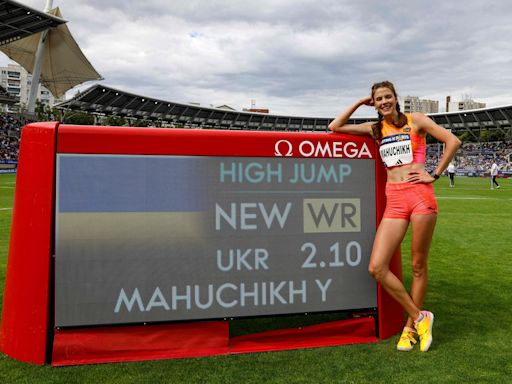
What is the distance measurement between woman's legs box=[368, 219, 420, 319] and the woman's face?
2.51 feet

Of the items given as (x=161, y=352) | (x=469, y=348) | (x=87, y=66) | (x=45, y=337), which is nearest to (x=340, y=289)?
(x=469, y=348)

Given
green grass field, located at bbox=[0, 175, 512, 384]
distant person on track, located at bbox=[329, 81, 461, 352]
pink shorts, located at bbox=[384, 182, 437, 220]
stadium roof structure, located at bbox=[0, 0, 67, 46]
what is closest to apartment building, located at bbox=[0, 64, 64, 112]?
stadium roof structure, located at bbox=[0, 0, 67, 46]

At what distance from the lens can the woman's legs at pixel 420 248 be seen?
109 inches

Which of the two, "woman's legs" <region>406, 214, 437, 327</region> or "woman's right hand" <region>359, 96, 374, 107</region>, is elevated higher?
"woman's right hand" <region>359, 96, 374, 107</region>

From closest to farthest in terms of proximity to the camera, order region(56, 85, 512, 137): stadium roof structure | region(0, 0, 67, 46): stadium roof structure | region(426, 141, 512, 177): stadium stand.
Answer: region(0, 0, 67, 46): stadium roof structure
region(426, 141, 512, 177): stadium stand
region(56, 85, 512, 137): stadium roof structure

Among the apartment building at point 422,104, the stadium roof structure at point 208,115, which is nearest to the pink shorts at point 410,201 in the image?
the stadium roof structure at point 208,115

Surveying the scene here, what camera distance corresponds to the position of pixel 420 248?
2.87 m

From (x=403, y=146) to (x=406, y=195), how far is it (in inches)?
13.3

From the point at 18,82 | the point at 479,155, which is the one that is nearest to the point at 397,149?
the point at 479,155

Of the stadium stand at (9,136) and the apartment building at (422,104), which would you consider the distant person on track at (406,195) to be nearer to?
the stadium stand at (9,136)

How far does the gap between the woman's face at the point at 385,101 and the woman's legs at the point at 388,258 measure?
2.51ft

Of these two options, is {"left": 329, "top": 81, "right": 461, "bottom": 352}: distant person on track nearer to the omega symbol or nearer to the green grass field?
the green grass field

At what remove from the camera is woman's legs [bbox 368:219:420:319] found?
2.85 m

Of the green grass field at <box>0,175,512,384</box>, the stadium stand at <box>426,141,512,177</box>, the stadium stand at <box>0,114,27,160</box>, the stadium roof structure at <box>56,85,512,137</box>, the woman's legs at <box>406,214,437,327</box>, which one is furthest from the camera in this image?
the stadium roof structure at <box>56,85,512,137</box>
